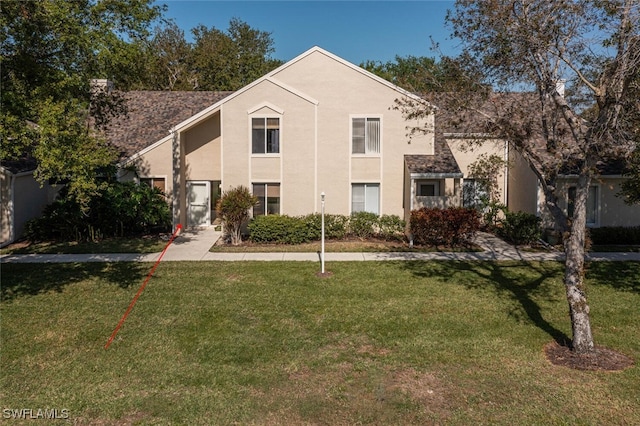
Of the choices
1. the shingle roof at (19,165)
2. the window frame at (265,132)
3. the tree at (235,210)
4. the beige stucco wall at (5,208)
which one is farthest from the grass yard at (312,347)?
the window frame at (265,132)

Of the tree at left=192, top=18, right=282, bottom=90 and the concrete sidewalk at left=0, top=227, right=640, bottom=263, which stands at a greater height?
the tree at left=192, top=18, right=282, bottom=90

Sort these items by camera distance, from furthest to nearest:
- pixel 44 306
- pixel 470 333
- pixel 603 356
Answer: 1. pixel 44 306
2. pixel 470 333
3. pixel 603 356

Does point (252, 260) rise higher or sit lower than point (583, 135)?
lower

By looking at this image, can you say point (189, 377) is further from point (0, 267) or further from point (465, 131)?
point (0, 267)

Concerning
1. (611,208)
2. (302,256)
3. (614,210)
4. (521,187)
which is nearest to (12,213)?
(302,256)

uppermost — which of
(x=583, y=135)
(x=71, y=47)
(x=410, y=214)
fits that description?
(x=71, y=47)

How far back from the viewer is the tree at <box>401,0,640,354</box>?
8703 millimetres

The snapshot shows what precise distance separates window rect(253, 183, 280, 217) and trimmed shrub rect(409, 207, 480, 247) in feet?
17.9

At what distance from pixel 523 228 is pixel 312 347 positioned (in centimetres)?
1247

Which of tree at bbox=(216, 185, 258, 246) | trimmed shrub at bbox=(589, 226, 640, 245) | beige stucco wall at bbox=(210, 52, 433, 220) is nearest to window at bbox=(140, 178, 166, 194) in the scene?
beige stucco wall at bbox=(210, 52, 433, 220)

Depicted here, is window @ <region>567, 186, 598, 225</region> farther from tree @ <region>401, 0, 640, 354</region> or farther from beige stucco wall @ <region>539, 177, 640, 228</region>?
tree @ <region>401, 0, 640, 354</region>

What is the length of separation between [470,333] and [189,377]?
17.1 feet

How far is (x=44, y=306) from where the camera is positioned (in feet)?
38.2

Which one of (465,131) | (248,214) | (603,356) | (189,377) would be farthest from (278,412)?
(248,214)
